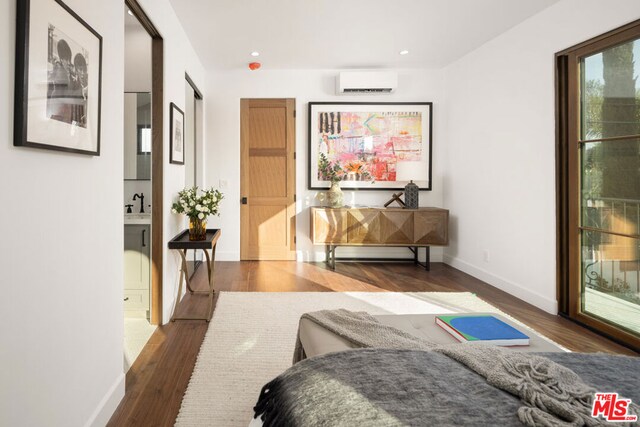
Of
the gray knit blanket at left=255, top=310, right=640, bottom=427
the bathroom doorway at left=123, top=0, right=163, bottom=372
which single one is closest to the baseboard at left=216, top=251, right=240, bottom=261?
the bathroom doorway at left=123, top=0, right=163, bottom=372

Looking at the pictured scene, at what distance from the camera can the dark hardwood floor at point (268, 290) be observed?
6.40ft

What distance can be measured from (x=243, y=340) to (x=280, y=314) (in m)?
0.56

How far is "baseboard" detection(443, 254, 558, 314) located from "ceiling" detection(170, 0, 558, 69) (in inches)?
103

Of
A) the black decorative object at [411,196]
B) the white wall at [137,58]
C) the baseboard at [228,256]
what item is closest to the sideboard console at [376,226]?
the black decorative object at [411,196]

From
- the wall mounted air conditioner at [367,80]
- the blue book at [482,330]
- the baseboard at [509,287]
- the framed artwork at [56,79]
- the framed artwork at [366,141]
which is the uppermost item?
the wall mounted air conditioner at [367,80]

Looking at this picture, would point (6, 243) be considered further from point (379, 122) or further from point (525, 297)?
point (379, 122)

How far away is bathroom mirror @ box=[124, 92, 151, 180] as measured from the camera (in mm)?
3727

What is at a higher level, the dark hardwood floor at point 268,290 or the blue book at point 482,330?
the blue book at point 482,330

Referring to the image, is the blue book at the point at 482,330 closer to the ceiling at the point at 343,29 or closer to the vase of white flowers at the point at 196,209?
the vase of white flowers at the point at 196,209

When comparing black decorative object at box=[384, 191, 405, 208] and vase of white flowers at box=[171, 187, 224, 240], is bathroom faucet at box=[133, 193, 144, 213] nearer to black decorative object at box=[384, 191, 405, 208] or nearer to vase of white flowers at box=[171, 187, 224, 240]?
vase of white flowers at box=[171, 187, 224, 240]

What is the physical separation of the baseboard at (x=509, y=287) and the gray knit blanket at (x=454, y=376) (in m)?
2.35

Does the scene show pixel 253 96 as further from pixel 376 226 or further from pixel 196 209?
pixel 196 209

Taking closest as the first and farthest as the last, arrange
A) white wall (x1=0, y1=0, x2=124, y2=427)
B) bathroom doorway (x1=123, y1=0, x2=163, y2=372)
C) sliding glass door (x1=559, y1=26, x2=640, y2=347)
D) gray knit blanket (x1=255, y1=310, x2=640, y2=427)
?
gray knit blanket (x1=255, y1=310, x2=640, y2=427) → white wall (x1=0, y1=0, x2=124, y2=427) → sliding glass door (x1=559, y1=26, x2=640, y2=347) → bathroom doorway (x1=123, y1=0, x2=163, y2=372)

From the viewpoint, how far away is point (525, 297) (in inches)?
145
